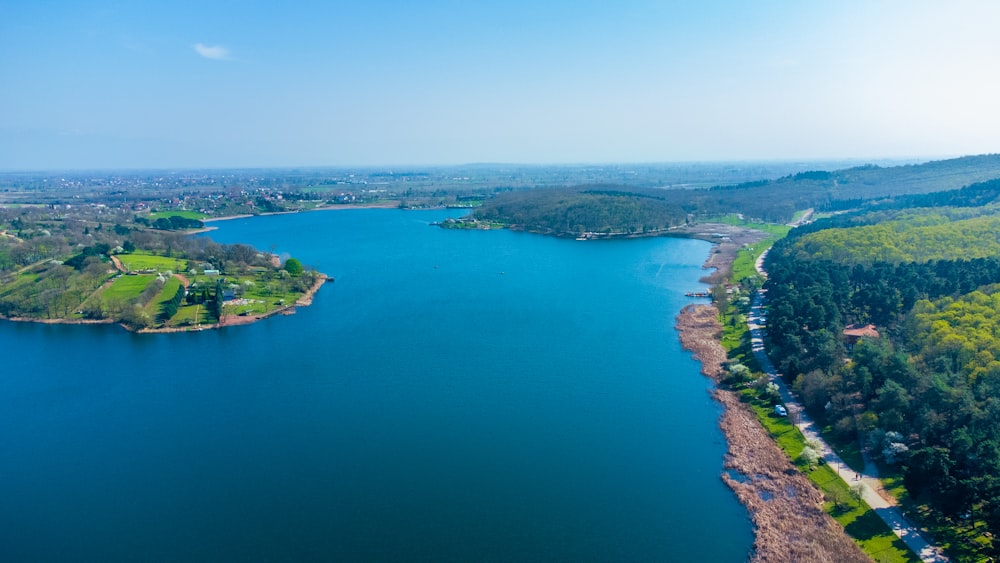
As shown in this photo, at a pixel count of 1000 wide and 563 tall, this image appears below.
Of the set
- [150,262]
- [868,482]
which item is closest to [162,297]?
[150,262]

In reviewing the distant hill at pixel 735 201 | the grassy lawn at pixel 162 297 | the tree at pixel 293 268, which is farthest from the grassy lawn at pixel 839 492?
the distant hill at pixel 735 201

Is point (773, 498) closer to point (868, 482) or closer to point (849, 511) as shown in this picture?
point (849, 511)

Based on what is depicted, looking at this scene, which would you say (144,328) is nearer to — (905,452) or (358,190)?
(905,452)

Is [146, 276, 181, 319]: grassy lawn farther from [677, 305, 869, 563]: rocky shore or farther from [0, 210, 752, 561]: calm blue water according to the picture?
[677, 305, 869, 563]: rocky shore

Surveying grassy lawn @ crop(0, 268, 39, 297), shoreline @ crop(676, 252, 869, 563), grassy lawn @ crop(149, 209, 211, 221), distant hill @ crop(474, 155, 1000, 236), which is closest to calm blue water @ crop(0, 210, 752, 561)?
shoreline @ crop(676, 252, 869, 563)

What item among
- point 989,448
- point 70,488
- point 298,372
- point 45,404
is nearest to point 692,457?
point 989,448

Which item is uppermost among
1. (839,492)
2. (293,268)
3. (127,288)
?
(293,268)

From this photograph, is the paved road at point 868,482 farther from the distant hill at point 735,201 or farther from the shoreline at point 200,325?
the distant hill at point 735,201
